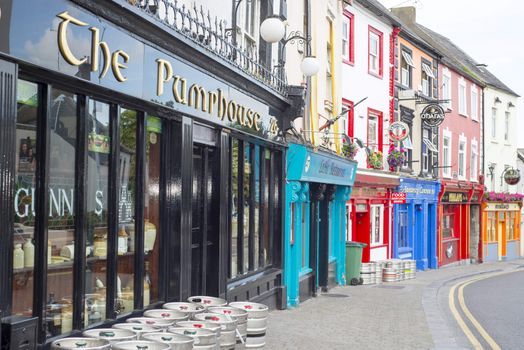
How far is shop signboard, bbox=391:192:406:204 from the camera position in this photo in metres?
24.2

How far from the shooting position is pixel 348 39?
21469 millimetres

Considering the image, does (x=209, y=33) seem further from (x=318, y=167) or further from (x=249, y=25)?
(x=318, y=167)

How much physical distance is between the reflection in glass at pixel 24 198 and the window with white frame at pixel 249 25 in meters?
6.56

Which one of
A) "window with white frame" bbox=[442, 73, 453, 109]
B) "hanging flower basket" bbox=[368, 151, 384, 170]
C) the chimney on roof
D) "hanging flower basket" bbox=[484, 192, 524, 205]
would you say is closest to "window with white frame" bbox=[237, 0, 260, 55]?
"hanging flower basket" bbox=[368, 151, 384, 170]

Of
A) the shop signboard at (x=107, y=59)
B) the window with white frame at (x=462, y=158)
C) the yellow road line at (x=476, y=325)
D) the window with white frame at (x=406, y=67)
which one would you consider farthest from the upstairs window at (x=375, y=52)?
the shop signboard at (x=107, y=59)

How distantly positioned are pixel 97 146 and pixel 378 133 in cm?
1841

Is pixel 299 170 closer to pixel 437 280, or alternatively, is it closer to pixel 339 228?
pixel 339 228

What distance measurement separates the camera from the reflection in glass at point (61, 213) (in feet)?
18.8

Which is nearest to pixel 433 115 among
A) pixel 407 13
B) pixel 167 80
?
pixel 407 13

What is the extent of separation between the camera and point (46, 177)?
217 inches

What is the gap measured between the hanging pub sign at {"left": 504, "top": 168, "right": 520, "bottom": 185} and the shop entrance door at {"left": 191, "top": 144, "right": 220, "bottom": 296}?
Result: 101ft

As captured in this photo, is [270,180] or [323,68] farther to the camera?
[323,68]

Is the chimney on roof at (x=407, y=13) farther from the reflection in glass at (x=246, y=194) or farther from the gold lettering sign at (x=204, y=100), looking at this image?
the reflection in glass at (x=246, y=194)

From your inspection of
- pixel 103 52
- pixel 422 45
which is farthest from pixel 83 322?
pixel 422 45
